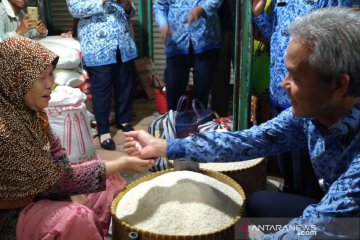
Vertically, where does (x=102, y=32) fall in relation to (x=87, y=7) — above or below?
below

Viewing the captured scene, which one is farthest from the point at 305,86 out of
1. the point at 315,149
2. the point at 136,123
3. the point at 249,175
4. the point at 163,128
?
the point at 136,123

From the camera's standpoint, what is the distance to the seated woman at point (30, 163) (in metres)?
1.72

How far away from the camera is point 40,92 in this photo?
179 centimetres

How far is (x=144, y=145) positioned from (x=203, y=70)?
1.73 meters

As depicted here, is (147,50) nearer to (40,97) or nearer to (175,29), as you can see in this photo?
(175,29)

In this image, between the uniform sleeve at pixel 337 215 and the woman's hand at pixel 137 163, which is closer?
the uniform sleeve at pixel 337 215

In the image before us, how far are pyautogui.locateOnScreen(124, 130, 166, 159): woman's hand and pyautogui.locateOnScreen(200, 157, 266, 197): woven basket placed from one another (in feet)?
1.82

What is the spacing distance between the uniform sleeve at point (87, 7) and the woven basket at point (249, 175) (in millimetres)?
1801

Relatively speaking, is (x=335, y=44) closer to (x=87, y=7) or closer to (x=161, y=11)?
(x=161, y=11)

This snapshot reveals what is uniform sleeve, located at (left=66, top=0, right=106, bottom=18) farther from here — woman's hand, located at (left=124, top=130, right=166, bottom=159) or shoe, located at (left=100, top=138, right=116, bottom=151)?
woman's hand, located at (left=124, top=130, right=166, bottom=159)

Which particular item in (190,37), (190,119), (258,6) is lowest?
(190,119)

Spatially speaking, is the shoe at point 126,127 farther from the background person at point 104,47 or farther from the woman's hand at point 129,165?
the woman's hand at point 129,165

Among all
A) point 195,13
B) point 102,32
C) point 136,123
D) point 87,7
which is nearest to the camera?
point 195,13

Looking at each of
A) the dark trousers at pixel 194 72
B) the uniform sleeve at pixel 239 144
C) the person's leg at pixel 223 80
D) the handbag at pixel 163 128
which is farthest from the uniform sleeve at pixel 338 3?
the person's leg at pixel 223 80
